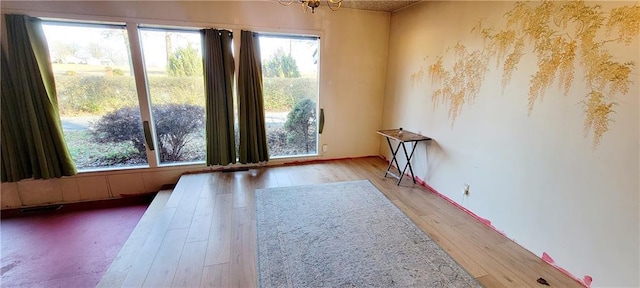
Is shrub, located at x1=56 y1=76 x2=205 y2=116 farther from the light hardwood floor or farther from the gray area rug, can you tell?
the gray area rug

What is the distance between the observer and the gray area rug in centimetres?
176

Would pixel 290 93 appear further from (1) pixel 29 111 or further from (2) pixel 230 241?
(1) pixel 29 111

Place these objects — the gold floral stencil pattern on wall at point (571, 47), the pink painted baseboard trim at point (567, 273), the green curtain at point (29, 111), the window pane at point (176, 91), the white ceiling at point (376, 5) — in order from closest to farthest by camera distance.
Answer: the gold floral stencil pattern on wall at point (571, 47) < the pink painted baseboard trim at point (567, 273) < the green curtain at point (29, 111) < the window pane at point (176, 91) < the white ceiling at point (376, 5)

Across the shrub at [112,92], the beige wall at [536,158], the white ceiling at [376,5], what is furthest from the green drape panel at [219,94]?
the beige wall at [536,158]

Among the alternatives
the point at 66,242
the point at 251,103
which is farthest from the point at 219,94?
the point at 66,242

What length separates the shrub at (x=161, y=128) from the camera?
324 cm

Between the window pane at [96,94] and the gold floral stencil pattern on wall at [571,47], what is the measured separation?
3.96 metres

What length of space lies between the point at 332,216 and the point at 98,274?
200 cm

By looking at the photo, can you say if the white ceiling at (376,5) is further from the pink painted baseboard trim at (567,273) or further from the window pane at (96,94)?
the pink painted baseboard trim at (567,273)

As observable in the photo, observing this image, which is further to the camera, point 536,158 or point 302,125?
point 302,125

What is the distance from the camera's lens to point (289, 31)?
3492mm

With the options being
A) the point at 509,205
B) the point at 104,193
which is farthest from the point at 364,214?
the point at 104,193

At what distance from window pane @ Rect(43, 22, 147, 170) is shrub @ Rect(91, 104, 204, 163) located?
1 centimetres

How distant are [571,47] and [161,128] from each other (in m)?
4.17
